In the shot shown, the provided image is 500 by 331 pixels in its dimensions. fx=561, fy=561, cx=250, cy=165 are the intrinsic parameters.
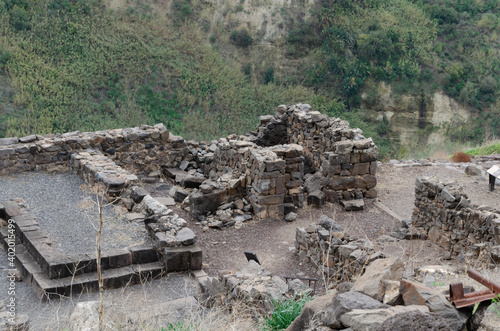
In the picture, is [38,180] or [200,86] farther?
[200,86]

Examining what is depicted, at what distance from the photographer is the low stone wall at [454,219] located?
376 inches

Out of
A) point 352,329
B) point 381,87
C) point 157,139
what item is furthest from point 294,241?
point 381,87

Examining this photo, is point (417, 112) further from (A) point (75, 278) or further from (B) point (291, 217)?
(A) point (75, 278)

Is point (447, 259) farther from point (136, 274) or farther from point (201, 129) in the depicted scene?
point (201, 129)

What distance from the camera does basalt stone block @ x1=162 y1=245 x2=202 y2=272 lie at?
9.41 meters

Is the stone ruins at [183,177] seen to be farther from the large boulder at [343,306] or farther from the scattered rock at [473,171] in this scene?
the large boulder at [343,306]

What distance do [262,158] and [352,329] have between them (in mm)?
8096

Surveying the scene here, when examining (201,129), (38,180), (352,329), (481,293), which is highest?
(481,293)

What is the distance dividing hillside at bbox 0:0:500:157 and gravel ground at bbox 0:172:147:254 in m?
11.0

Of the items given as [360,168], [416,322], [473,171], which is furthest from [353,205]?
[416,322]

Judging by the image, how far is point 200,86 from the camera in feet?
92.1

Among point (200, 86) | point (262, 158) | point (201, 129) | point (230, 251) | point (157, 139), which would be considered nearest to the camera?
point (230, 251)

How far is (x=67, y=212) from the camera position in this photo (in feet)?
35.5

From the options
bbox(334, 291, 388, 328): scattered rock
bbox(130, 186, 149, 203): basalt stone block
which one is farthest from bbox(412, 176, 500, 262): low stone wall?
bbox(130, 186, 149, 203): basalt stone block
